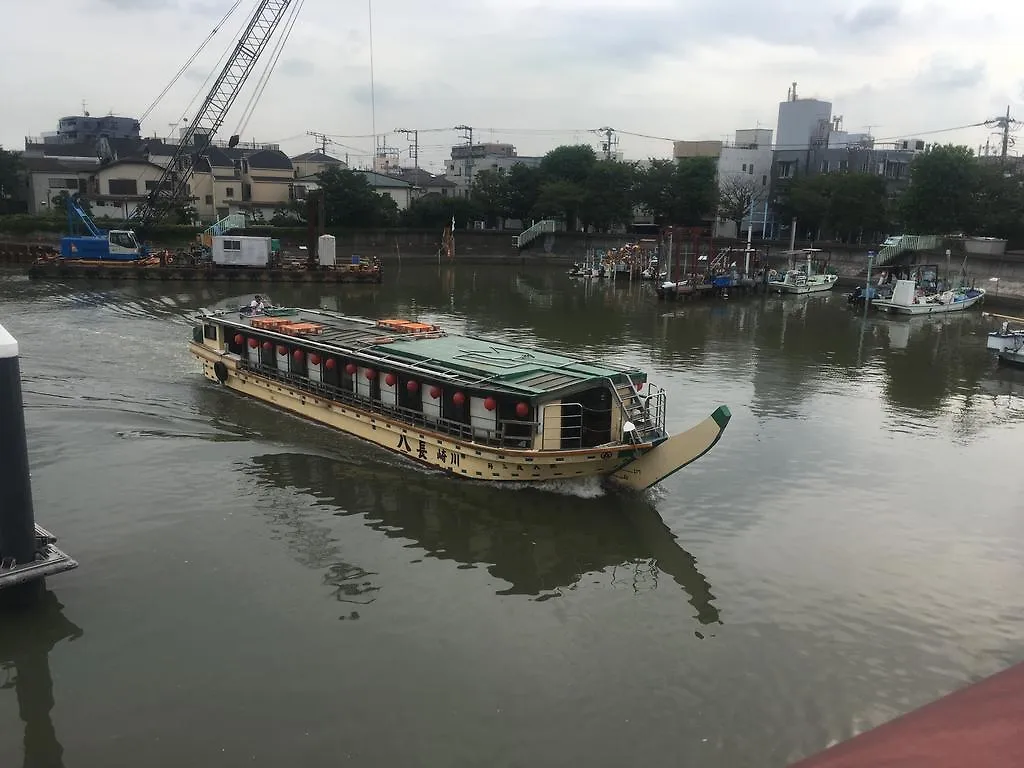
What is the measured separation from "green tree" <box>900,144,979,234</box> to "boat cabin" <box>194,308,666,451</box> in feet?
203

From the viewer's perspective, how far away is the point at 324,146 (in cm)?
12644

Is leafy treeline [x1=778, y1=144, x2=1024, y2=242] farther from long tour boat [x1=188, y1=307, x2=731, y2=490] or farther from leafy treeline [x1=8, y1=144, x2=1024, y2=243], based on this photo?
long tour boat [x1=188, y1=307, x2=731, y2=490]

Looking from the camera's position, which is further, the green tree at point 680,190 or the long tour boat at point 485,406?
the green tree at point 680,190

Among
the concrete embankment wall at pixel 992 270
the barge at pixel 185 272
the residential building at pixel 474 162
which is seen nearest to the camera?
the barge at pixel 185 272

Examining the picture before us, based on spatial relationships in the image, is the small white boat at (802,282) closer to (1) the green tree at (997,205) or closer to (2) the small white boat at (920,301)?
(2) the small white boat at (920,301)

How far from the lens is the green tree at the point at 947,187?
222 feet

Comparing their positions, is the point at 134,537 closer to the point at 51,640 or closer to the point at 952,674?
the point at 51,640

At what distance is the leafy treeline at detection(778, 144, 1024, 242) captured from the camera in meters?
67.4

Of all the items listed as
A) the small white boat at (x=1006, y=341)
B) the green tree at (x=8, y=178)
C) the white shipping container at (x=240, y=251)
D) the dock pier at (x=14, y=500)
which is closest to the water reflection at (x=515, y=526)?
the dock pier at (x=14, y=500)

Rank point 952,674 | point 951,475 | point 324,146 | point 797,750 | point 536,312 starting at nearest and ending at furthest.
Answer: point 797,750
point 952,674
point 951,475
point 536,312
point 324,146

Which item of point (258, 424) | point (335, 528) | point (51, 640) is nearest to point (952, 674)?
point (335, 528)

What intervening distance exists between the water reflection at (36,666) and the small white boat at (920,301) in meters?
53.0

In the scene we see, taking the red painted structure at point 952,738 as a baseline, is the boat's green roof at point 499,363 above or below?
above

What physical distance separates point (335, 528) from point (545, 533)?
14.0 feet
